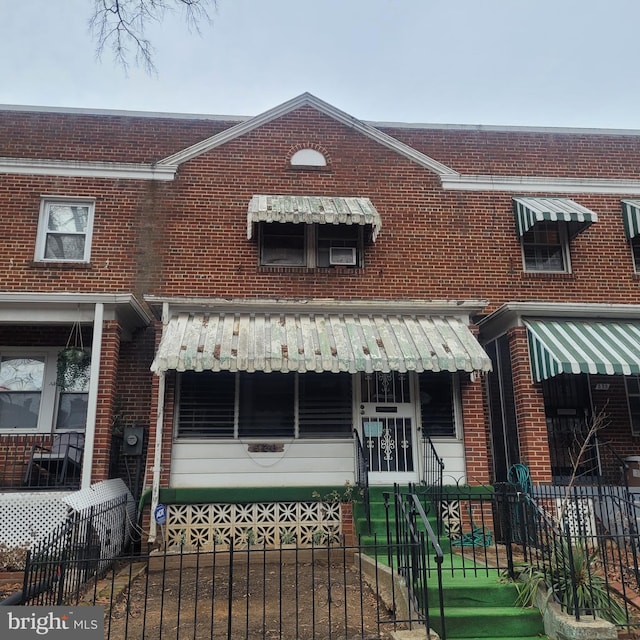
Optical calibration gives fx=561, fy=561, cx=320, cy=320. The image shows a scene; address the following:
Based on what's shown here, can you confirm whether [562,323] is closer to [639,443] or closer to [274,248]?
[639,443]

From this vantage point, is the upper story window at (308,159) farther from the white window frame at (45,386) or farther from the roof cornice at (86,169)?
the white window frame at (45,386)

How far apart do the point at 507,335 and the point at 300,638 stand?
262 inches

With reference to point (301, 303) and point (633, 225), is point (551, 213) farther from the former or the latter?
point (301, 303)

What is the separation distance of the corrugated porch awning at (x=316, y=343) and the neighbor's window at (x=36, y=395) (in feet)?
9.28

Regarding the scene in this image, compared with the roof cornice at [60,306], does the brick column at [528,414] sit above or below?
below

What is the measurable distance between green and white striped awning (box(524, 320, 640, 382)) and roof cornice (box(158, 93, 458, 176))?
406 cm

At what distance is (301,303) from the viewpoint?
9.61 meters

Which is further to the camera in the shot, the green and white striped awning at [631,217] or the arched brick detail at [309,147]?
the arched brick detail at [309,147]

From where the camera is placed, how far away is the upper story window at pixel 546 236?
11.4 m

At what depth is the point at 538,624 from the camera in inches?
224

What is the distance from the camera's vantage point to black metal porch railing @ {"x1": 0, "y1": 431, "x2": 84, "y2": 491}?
9.43 m

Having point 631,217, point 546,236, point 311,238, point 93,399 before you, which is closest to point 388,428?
point 311,238

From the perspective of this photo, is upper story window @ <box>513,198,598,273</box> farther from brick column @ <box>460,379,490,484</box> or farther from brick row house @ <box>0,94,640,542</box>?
brick column @ <box>460,379,490,484</box>

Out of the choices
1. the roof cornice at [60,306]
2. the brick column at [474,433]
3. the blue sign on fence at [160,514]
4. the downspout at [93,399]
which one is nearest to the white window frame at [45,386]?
the roof cornice at [60,306]
